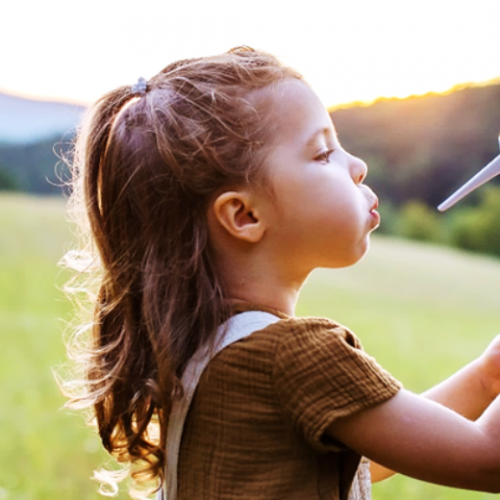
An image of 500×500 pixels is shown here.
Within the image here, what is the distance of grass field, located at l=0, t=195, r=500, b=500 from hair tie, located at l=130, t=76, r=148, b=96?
123 centimetres

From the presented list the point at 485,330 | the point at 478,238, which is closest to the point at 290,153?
the point at 478,238

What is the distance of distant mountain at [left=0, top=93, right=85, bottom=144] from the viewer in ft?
7.35

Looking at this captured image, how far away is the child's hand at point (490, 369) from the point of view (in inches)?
33.2

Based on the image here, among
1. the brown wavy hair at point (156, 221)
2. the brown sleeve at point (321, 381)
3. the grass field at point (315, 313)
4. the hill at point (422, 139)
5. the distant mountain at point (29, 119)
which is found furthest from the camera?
the distant mountain at point (29, 119)

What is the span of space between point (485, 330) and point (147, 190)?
6.44 feet

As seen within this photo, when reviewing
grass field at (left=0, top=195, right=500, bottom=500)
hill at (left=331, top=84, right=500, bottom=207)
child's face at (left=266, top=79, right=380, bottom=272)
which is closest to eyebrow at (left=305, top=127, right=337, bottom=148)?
child's face at (left=266, top=79, right=380, bottom=272)

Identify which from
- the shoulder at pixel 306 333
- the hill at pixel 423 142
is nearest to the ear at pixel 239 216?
the shoulder at pixel 306 333

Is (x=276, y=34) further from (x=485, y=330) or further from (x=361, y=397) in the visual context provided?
(x=485, y=330)

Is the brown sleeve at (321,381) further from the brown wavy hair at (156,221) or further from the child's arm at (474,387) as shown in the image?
the child's arm at (474,387)

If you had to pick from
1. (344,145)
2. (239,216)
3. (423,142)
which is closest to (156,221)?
(239,216)

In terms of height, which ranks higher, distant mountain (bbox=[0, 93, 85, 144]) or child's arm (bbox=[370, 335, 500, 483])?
child's arm (bbox=[370, 335, 500, 483])

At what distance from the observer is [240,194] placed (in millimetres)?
773

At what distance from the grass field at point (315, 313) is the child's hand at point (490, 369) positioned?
1244 millimetres

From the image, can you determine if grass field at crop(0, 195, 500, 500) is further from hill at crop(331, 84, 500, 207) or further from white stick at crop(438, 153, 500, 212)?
white stick at crop(438, 153, 500, 212)
